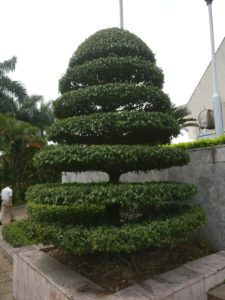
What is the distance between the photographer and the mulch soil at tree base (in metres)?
3.07

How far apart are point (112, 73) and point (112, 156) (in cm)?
151

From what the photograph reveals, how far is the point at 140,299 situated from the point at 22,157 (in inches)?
535

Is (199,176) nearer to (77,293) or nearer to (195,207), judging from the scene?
(195,207)

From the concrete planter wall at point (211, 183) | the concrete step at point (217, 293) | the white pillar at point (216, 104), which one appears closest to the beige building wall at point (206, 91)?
the white pillar at point (216, 104)

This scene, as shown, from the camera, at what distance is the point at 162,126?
11.6ft

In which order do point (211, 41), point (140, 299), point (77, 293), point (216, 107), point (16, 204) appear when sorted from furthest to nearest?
point (16, 204)
point (211, 41)
point (216, 107)
point (77, 293)
point (140, 299)

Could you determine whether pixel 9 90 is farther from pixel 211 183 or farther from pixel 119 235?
pixel 119 235

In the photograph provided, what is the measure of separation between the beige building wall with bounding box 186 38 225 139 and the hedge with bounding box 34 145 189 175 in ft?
33.4

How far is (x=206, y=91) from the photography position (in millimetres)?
14234

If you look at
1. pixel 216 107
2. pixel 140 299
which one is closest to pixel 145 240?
pixel 140 299

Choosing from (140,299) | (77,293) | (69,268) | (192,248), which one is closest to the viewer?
(140,299)

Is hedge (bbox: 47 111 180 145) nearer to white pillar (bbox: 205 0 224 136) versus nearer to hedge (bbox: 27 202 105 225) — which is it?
hedge (bbox: 27 202 105 225)

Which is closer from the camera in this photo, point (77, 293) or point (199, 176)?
point (77, 293)

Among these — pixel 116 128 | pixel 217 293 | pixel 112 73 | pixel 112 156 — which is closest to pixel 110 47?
pixel 112 73
